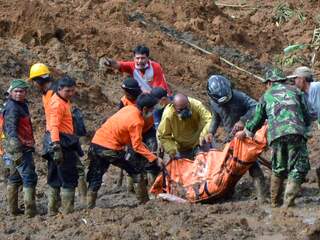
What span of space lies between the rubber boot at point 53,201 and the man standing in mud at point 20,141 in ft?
0.67

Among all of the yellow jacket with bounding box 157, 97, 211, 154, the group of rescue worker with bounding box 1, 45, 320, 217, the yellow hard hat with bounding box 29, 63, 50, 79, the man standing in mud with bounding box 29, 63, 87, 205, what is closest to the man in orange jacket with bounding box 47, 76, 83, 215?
the group of rescue worker with bounding box 1, 45, 320, 217

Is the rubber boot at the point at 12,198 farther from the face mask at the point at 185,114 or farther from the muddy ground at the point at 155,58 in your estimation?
the face mask at the point at 185,114

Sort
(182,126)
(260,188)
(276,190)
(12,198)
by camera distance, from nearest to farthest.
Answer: (276,190) < (260,188) < (12,198) < (182,126)

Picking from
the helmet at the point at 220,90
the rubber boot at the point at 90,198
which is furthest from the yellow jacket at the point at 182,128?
the rubber boot at the point at 90,198

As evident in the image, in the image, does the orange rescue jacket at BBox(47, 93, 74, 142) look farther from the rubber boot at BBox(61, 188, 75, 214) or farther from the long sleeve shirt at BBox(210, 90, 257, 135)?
the long sleeve shirt at BBox(210, 90, 257, 135)

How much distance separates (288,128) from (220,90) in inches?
43.9

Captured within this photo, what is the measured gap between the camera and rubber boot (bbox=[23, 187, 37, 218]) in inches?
375

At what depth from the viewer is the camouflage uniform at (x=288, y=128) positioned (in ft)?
27.3

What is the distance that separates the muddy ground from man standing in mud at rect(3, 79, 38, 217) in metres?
0.31

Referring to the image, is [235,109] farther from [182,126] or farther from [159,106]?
[159,106]

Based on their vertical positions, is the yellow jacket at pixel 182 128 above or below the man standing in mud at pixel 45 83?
below

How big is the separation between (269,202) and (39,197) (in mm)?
3273

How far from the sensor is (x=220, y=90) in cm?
912

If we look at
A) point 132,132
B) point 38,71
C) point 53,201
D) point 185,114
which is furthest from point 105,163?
point 38,71
